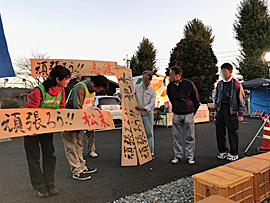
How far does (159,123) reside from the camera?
10.5m

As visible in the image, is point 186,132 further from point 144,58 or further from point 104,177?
point 144,58

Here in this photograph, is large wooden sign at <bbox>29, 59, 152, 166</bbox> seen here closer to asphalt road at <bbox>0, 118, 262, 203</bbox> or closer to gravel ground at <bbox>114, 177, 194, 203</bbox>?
asphalt road at <bbox>0, 118, 262, 203</bbox>

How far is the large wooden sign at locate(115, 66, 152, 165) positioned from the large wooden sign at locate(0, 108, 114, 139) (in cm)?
92

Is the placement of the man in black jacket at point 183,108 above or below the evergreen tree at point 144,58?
below

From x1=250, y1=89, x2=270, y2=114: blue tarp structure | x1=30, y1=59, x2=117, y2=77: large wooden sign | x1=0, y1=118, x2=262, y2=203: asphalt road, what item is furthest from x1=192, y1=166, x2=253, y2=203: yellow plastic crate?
x1=250, y1=89, x2=270, y2=114: blue tarp structure

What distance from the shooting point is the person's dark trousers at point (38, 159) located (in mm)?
2633

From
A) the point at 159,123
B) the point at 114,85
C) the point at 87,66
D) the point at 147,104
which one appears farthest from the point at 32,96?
the point at 114,85

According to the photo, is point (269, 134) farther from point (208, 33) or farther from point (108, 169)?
point (208, 33)

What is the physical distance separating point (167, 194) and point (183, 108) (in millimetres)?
1850

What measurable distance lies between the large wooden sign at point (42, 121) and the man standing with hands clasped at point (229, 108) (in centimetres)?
252

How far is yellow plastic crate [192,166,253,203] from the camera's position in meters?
2.04

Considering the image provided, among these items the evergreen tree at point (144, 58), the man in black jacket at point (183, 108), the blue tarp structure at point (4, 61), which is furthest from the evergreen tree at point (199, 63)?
the blue tarp structure at point (4, 61)

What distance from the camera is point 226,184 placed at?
2006 millimetres

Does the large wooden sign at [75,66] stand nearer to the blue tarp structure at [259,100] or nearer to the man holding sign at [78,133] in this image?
the man holding sign at [78,133]
